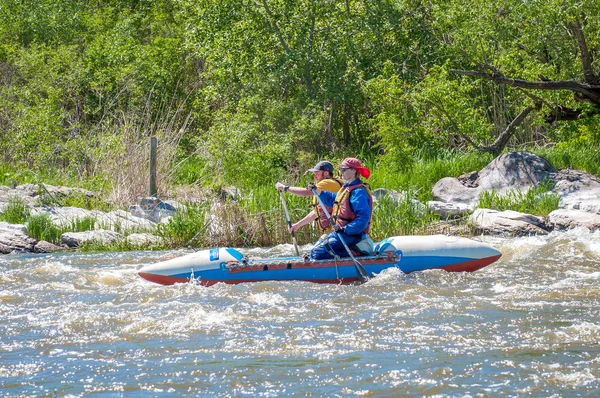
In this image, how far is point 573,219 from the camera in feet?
38.5

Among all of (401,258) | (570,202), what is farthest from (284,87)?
(401,258)

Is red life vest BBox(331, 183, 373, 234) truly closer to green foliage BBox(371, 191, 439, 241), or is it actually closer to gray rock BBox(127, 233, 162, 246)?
green foliage BBox(371, 191, 439, 241)

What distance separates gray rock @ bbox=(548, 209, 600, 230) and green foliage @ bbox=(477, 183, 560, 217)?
0.35m

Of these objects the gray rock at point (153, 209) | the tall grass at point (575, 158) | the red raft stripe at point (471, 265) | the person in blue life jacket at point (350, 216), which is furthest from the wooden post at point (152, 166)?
the tall grass at point (575, 158)

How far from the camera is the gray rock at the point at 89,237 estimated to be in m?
11.5

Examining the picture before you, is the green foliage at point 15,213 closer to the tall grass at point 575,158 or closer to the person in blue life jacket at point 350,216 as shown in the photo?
the person in blue life jacket at point 350,216

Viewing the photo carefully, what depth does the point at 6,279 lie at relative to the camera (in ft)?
28.4

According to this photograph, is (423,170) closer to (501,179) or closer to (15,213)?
(501,179)

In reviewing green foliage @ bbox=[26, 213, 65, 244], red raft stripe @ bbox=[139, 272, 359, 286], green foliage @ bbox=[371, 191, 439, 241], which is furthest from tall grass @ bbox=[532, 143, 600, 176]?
green foliage @ bbox=[26, 213, 65, 244]

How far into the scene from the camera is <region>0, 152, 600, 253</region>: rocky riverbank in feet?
37.9

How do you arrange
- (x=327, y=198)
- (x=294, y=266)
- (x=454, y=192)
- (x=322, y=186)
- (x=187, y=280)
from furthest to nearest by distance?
(x=454, y=192), (x=327, y=198), (x=322, y=186), (x=187, y=280), (x=294, y=266)

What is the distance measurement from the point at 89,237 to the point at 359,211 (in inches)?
185

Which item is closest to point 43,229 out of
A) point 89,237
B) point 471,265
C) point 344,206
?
point 89,237

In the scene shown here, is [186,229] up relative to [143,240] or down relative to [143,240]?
up
